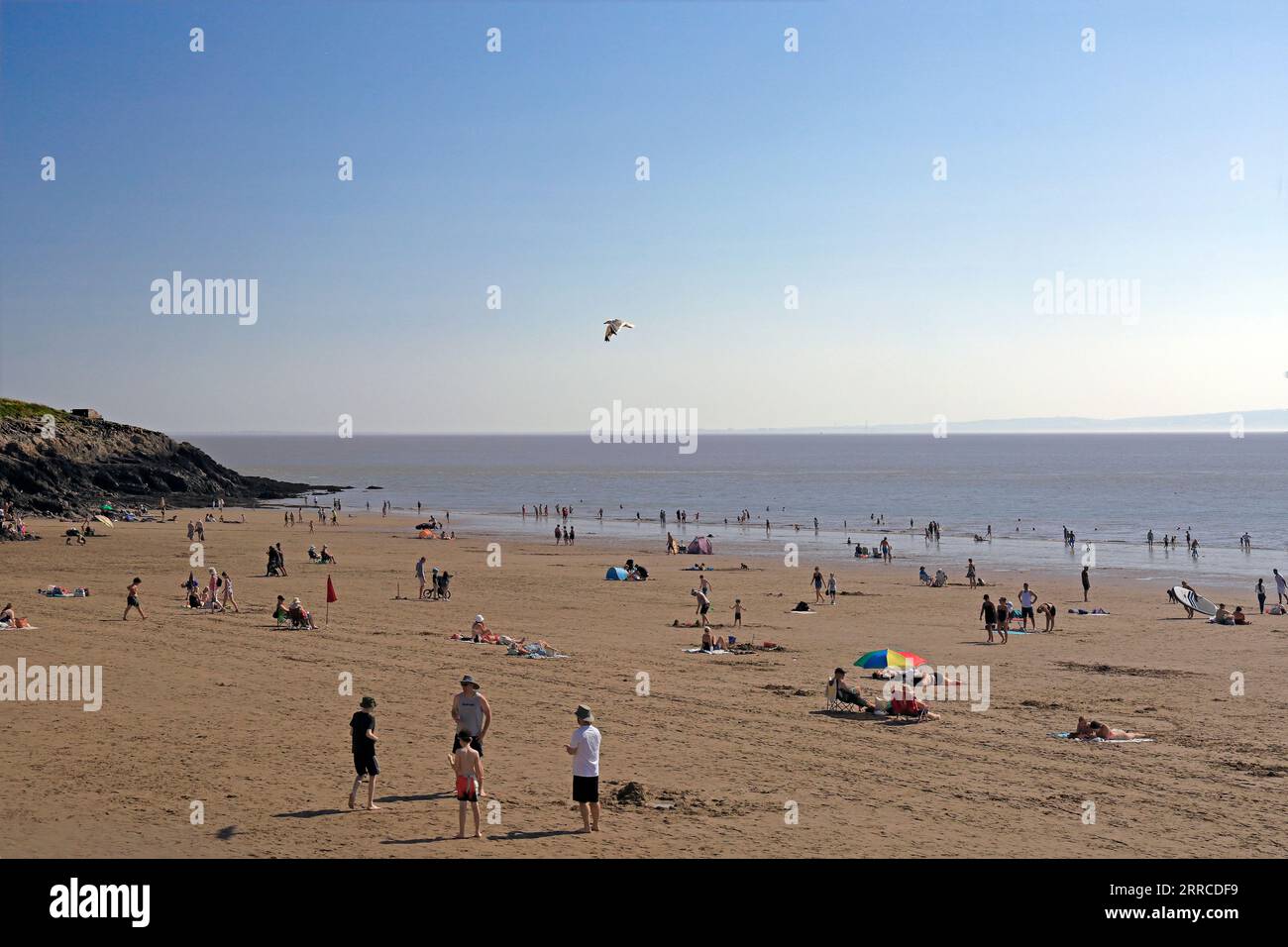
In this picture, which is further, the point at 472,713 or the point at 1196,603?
the point at 1196,603

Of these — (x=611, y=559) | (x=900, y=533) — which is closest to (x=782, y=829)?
(x=611, y=559)

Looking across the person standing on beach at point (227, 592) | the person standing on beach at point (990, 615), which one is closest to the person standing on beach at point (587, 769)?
the person standing on beach at point (990, 615)

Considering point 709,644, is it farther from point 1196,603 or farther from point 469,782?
point 1196,603

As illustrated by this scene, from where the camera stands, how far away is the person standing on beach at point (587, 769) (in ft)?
33.9

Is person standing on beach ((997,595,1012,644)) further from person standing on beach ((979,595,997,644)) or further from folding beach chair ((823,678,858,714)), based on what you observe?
folding beach chair ((823,678,858,714))

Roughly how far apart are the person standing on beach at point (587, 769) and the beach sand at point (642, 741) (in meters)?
0.26

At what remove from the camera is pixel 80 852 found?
9.73 metres

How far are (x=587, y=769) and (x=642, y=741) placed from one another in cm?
448

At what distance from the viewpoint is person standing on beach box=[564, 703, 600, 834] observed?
→ 10.3 meters

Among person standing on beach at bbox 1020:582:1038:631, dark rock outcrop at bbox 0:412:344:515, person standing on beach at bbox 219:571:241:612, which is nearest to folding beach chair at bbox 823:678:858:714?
person standing on beach at bbox 1020:582:1038:631

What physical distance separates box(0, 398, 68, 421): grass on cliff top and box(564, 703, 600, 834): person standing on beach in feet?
281

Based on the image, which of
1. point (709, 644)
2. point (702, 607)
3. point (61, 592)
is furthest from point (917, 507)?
point (61, 592)

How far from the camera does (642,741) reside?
1470 cm

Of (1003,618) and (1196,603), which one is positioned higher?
(1003,618)
